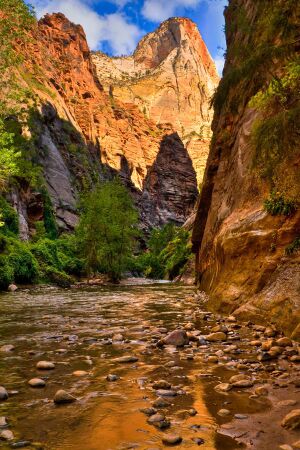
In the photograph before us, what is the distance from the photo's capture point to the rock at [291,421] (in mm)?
3588

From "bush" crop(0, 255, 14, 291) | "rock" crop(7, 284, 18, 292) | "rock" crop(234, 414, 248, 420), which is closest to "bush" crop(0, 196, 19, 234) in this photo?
"bush" crop(0, 255, 14, 291)

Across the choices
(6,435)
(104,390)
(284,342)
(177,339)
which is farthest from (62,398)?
(284,342)

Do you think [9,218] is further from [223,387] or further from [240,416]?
[240,416]

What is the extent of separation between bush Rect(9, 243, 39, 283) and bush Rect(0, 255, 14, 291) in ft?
4.85

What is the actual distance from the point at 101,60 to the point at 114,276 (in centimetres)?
17575

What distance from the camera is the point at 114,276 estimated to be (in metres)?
37.2

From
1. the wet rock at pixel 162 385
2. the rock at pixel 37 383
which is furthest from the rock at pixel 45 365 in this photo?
the wet rock at pixel 162 385

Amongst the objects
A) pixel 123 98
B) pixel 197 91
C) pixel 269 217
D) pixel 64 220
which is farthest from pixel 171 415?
pixel 197 91

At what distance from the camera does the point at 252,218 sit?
12.4 meters

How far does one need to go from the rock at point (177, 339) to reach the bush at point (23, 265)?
21.9 m

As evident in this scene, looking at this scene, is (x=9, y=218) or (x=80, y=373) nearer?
(x=80, y=373)

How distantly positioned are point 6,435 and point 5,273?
877 inches

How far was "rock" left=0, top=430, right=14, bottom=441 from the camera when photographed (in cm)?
347

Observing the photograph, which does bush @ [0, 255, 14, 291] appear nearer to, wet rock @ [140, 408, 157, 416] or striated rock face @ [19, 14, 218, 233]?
striated rock face @ [19, 14, 218, 233]
